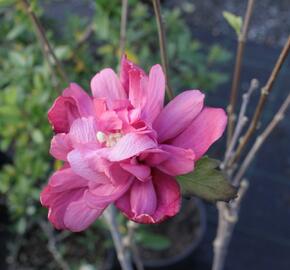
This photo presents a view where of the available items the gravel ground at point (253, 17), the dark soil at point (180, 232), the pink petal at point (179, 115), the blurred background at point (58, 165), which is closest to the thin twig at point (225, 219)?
the pink petal at point (179, 115)

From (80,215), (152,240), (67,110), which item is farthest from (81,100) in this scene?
(152,240)

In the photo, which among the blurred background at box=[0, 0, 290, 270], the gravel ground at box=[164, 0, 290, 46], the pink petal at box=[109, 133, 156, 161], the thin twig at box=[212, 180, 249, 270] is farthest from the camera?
the gravel ground at box=[164, 0, 290, 46]

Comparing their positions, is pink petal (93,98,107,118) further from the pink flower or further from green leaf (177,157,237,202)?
green leaf (177,157,237,202)

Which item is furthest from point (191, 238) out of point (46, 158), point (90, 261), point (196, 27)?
point (196, 27)

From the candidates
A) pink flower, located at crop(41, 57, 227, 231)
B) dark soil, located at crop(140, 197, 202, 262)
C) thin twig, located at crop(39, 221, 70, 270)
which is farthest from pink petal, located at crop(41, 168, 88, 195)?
dark soil, located at crop(140, 197, 202, 262)

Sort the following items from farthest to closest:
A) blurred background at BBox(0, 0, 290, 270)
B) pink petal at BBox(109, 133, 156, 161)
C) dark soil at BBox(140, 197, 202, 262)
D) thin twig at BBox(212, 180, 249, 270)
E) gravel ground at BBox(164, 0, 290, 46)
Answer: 1. gravel ground at BBox(164, 0, 290, 46)
2. dark soil at BBox(140, 197, 202, 262)
3. blurred background at BBox(0, 0, 290, 270)
4. thin twig at BBox(212, 180, 249, 270)
5. pink petal at BBox(109, 133, 156, 161)

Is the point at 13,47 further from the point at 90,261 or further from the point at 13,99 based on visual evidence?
the point at 90,261

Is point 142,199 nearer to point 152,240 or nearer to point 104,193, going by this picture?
point 104,193
